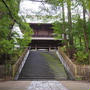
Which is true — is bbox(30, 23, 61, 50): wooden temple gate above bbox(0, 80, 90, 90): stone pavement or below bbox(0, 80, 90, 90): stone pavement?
above

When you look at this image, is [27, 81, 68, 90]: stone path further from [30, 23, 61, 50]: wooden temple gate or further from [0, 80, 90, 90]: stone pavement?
[30, 23, 61, 50]: wooden temple gate

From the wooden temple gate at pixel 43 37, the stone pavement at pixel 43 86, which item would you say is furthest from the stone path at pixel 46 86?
the wooden temple gate at pixel 43 37

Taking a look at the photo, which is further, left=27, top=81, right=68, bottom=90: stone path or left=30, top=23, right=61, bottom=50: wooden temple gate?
left=30, top=23, right=61, bottom=50: wooden temple gate

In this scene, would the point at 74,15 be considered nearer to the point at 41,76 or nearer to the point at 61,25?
the point at 61,25

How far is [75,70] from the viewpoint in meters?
10.5

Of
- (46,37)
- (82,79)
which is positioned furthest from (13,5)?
(46,37)

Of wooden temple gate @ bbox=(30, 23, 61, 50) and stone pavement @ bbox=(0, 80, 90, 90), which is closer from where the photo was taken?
stone pavement @ bbox=(0, 80, 90, 90)

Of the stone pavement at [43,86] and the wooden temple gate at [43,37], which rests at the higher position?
the wooden temple gate at [43,37]

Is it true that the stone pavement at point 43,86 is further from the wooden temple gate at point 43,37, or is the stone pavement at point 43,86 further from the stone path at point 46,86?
the wooden temple gate at point 43,37

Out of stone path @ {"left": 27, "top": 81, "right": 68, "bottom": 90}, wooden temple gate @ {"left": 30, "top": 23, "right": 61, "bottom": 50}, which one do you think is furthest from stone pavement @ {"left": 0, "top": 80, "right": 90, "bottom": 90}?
wooden temple gate @ {"left": 30, "top": 23, "right": 61, "bottom": 50}

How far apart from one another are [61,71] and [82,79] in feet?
8.24

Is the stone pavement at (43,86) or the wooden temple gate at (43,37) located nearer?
the stone pavement at (43,86)

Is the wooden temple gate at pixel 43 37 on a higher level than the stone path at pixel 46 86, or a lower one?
higher

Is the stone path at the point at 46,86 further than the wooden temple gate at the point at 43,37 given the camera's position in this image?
No
